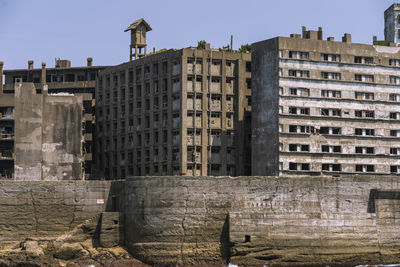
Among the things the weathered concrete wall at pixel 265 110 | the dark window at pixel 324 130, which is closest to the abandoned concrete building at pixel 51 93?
the weathered concrete wall at pixel 265 110

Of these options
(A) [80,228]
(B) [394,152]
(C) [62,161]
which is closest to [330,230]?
(A) [80,228]

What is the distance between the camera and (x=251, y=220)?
88938 millimetres

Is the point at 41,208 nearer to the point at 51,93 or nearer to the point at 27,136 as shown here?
the point at 27,136

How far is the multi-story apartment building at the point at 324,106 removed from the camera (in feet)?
378

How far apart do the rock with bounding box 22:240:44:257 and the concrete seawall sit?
149 cm

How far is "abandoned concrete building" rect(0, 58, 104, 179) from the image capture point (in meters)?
116

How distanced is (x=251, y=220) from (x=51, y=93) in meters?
58.3

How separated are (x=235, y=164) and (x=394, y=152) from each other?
20.3m

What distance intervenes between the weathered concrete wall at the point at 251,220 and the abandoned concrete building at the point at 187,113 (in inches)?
1187


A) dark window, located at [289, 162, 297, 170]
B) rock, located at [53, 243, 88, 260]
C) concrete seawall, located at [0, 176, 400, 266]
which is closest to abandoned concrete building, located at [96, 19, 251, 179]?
dark window, located at [289, 162, 297, 170]

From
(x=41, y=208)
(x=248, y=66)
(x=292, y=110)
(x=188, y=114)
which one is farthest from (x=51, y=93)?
(x=41, y=208)

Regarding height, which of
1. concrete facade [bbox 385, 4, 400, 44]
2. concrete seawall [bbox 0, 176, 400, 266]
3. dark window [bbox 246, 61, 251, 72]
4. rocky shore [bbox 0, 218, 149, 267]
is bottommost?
rocky shore [bbox 0, 218, 149, 267]

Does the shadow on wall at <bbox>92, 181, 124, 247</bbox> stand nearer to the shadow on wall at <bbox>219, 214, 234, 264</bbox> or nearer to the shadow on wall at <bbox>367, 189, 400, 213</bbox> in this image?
the shadow on wall at <bbox>219, 214, 234, 264</bbox>

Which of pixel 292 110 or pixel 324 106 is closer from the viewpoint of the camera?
pixel 292 110
